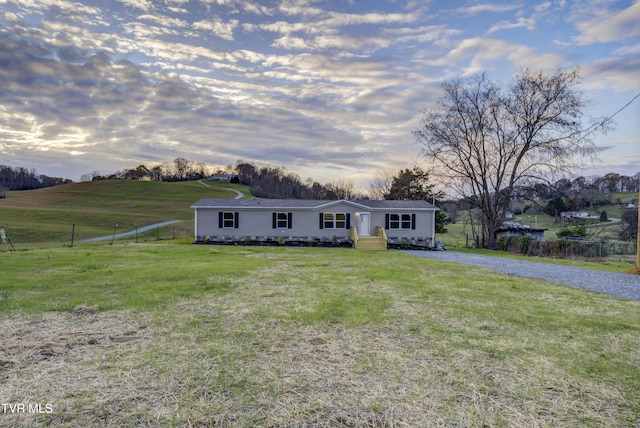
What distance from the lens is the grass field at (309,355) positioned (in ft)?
7.82

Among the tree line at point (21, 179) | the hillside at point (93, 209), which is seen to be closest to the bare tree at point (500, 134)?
the hillside at point (93, 209)

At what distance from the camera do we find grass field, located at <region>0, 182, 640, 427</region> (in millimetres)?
2385

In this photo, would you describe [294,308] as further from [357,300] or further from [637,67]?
[637,67]

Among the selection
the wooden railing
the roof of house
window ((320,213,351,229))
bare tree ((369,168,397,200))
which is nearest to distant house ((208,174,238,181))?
bare tree ((369,168,397,200))

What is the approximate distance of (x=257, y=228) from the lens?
22.4m

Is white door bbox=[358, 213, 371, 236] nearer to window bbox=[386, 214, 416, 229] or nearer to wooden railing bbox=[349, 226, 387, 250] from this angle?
wooden railing bbox=[349, 226, 387, 250]

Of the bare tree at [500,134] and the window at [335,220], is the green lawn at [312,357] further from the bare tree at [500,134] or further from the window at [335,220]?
the bare tree at [500,134]

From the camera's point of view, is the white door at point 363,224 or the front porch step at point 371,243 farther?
the white door at point 363,224

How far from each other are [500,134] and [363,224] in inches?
513

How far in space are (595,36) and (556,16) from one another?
7.12 feet

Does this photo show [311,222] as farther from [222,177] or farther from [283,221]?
[222,177]

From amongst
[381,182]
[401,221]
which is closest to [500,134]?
[401,221]

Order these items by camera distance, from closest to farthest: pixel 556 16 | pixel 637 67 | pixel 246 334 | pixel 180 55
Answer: pixel 246 334, pixel 556 16, pixel 637 67, pixel 180 55

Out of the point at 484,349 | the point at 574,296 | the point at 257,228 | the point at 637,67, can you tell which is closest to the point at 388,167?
the point at 257,228
